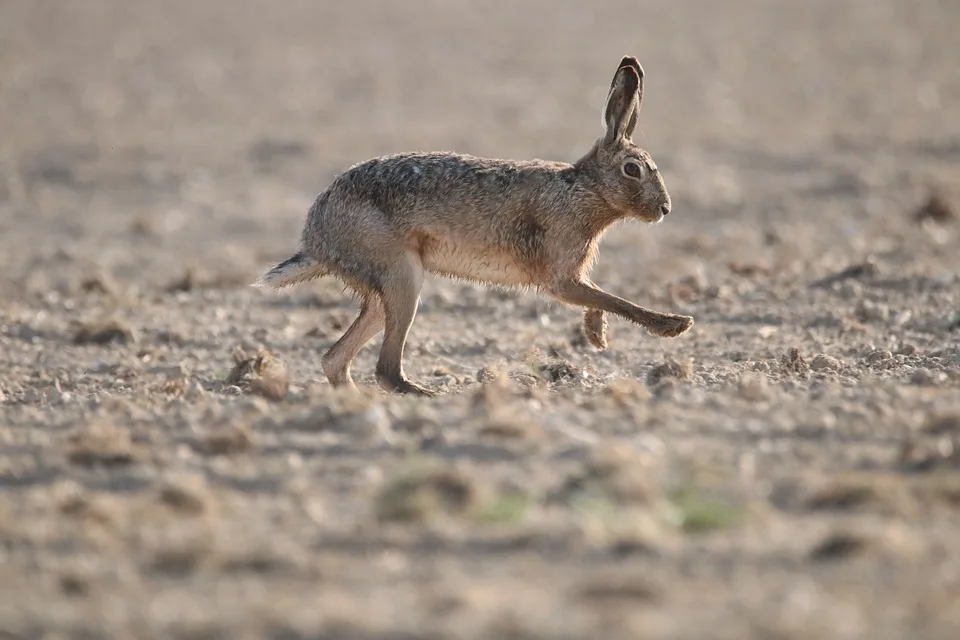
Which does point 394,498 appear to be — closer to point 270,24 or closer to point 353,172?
point 353,172

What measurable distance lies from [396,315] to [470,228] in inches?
32.1

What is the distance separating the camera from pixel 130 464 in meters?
6.85

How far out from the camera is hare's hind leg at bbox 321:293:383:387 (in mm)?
9703

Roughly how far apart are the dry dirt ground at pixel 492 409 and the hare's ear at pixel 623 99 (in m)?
1.62

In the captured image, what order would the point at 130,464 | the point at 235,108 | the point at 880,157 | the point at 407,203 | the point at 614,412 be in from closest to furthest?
1. the point at 130,464
2. the point at 614,412
3. the point at 407,203
4. the point at 880,157
5. the point at 235,108

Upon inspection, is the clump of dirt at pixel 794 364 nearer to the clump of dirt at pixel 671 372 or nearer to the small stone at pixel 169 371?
the clump of dirt at pixel 671 372

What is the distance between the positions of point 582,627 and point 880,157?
18.4m

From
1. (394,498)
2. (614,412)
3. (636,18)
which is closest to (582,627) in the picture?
(394,498)

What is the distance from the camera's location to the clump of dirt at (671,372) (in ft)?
29.4

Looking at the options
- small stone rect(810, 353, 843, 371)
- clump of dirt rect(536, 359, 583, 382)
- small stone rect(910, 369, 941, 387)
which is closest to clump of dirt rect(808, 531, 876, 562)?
small stone rect(910, 369, 941, 387)

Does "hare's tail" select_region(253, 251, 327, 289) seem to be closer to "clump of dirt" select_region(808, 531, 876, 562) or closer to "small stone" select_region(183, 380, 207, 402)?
"small stone" select_region(183, 380, 207, 402)

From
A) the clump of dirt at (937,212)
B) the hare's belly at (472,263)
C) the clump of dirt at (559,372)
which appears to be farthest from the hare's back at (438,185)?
the clump of dirt at (937,212)

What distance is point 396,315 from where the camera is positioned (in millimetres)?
9281

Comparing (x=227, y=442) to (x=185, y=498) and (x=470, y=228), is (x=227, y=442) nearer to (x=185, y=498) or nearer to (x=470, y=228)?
(x=185, y=498)
